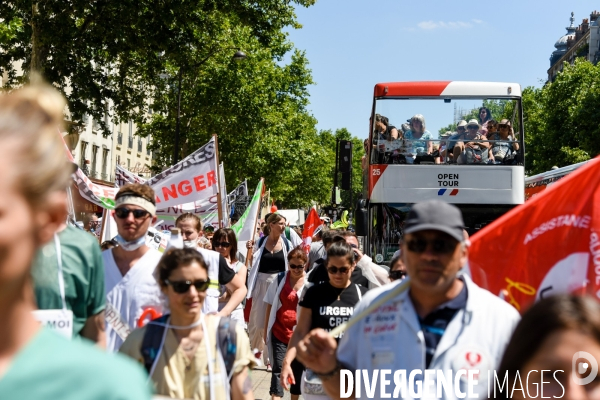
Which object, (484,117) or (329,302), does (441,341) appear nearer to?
(329,302)

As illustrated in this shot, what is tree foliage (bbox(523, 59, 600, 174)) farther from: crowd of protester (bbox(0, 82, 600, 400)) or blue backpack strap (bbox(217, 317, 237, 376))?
blue backpack strap (bbox(217, 317, 237, 376))

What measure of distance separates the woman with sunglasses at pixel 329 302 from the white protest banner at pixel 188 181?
5944 mm

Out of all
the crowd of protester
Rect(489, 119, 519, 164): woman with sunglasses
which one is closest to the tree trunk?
Rect(489, 119, 519, 164): woman with sunglasses

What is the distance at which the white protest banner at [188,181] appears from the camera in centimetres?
1200

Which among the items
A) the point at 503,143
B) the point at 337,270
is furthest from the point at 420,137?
the point at 337,270

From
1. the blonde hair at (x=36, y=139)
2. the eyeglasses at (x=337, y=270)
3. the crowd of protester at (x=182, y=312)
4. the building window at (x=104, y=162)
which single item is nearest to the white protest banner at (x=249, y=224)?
the crowd of protester at (x=182, y=312)

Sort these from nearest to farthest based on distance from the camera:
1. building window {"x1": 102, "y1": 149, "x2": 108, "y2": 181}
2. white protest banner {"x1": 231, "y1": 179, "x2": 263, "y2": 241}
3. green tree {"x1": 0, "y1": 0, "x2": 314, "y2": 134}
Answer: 1. white protest banner {"x1": 231, "y1": 179, "x2": 263, "y2": 241}
2. green tree {"x1": 0, "y1": 0, "x2": 314, "y2": 134}
3. building window {"x1": 102, "y1": 149, "x2": 108, "y2": 181}

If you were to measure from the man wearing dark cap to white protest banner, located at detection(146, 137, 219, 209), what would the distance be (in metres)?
8.91

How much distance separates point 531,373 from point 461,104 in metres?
12.7

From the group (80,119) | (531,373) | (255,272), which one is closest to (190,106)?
(80,119)

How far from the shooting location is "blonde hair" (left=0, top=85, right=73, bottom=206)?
131cm

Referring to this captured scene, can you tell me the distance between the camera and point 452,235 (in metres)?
3.10

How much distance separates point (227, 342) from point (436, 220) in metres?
1.33

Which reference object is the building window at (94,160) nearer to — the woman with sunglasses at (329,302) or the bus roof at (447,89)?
the bus roof at (447,89)
